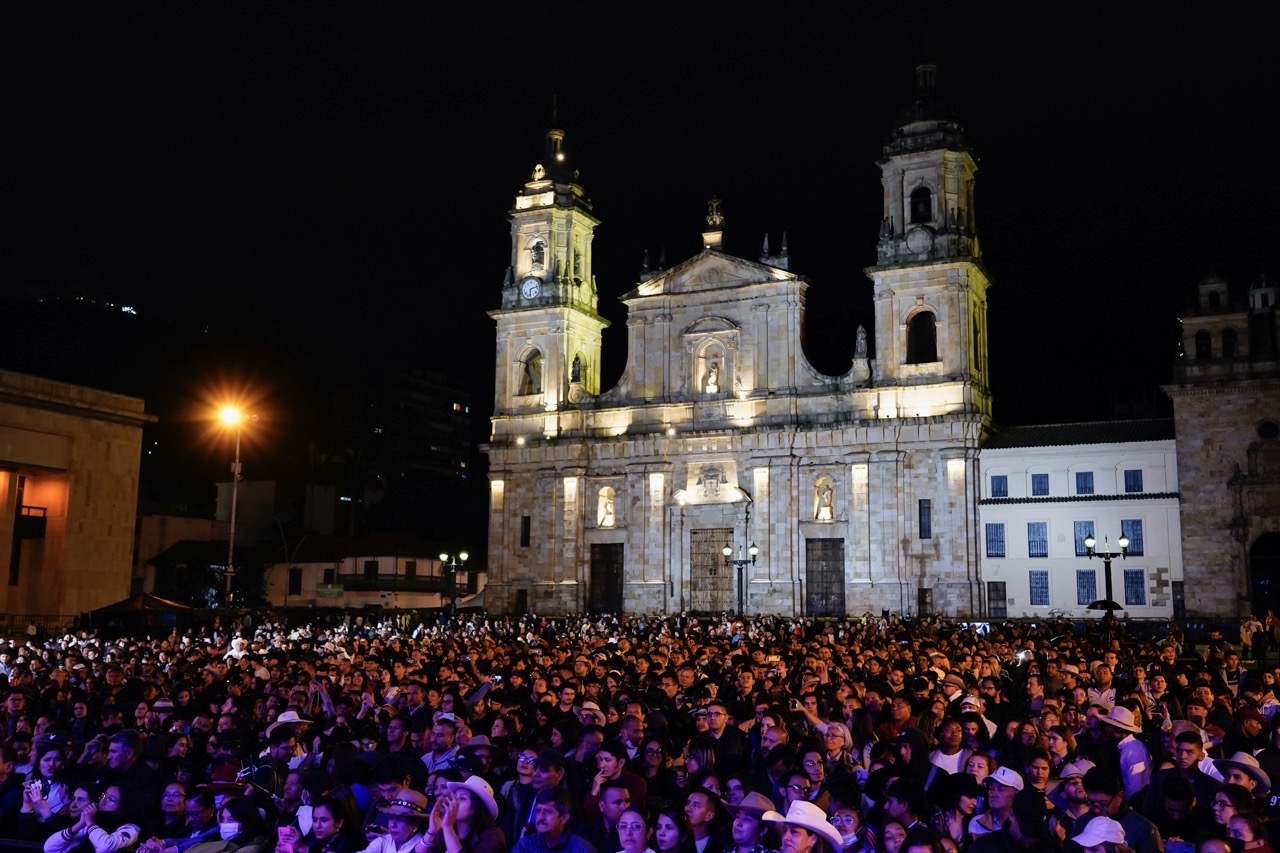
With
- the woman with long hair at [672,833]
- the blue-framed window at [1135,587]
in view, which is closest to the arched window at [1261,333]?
the blue-framed window at [1135,587]

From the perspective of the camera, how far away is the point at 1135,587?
160 ft

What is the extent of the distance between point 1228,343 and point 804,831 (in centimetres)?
4644

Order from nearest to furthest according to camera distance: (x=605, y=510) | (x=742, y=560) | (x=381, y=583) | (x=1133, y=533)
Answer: (x=1133, y=533) < (x=742, y=560) < (x=605, y=510) < (x=381, y=583)

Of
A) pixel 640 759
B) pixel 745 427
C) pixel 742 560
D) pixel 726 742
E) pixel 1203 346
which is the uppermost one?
pixel 1203 346

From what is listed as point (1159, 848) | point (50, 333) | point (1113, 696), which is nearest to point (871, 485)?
point (1113, 696)

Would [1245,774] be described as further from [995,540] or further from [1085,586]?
[995,540]

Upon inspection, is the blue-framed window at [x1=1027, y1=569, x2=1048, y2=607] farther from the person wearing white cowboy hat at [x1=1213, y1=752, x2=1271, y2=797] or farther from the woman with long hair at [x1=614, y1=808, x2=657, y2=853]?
the woman with long hair at [x1=614, y1=808, x2=657, y2=853]

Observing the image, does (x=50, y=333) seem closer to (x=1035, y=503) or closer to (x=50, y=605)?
(x=50, y=605)

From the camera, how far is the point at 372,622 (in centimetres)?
4628

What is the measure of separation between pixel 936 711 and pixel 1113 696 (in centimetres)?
324

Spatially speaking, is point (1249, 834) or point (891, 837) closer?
point (1249, 834)

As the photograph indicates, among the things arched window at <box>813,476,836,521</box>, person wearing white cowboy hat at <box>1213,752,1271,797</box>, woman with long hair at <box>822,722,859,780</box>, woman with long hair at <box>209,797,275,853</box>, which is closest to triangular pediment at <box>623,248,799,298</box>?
arched window at <box>813,476,836,521</box>

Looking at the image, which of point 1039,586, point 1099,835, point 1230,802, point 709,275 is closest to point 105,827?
point 1099,835

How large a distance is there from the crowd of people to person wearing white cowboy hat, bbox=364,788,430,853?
A: 0.06 feet
